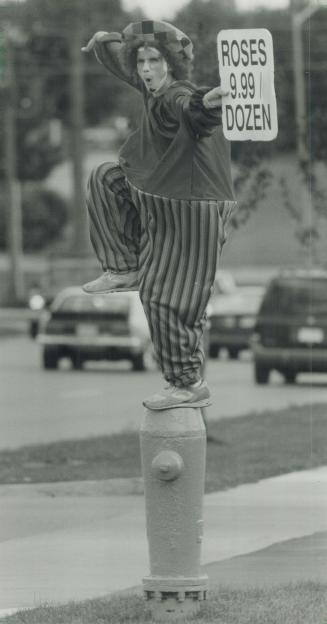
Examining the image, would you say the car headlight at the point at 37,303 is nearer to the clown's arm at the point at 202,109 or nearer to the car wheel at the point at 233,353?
the car wheel at the point at 233,353

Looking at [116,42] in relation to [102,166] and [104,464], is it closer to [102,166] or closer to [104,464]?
[102,166]

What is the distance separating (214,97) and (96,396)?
53.5 ft

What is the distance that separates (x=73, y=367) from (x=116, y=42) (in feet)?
70.4

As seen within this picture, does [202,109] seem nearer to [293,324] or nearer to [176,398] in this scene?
[176,398]

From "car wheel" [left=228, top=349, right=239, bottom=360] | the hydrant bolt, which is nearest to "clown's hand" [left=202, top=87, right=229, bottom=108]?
the hydrant bolt

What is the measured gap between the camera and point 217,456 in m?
14.1

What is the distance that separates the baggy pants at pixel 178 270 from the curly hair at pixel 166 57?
54 cm

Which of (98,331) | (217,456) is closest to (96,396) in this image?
(98,331)

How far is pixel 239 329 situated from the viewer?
31688mm

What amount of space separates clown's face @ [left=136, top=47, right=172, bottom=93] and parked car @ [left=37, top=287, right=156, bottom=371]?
2013 centimetres

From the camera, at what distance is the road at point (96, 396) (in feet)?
58.5

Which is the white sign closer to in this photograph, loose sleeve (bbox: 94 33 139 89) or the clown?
the clown

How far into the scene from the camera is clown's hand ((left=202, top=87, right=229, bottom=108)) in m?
6.48

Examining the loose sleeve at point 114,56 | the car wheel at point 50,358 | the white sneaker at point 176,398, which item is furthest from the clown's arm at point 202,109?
the car wheel at point 50,358
